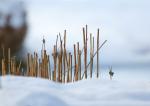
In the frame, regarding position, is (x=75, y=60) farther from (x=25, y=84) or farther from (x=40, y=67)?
(x=25, y=84)

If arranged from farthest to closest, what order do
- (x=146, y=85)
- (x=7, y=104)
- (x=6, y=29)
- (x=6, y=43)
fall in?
1. (x=6, y=43)
2. (x=6, y=29)
3. (x=146, y=85)
4. (x=7, y=104)

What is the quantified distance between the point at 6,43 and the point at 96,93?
4.71 m

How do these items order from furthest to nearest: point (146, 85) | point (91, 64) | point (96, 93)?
1. point (91, 64)
2. point (146, 85)
3. point (96, 93)

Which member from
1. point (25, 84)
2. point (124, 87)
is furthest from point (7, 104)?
point (124, 87)

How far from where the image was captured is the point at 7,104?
5.75ft

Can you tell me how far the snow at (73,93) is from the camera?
175 cm

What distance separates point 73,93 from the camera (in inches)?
74.3

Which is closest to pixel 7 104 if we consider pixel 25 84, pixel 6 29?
pixel 25 84

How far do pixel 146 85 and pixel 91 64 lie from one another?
0.84 metres

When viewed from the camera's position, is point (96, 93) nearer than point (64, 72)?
Yes

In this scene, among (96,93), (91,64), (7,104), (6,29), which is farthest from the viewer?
(6,29)

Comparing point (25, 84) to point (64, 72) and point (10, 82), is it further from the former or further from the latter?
point (64, 72)

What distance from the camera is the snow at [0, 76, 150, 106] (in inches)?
68.8

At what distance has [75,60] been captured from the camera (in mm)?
2857
